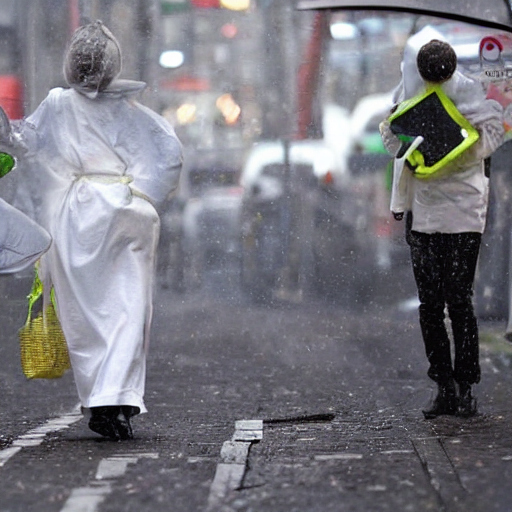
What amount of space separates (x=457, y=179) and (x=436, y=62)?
0.54 m

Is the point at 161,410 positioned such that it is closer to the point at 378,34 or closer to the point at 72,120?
the point at 72,120

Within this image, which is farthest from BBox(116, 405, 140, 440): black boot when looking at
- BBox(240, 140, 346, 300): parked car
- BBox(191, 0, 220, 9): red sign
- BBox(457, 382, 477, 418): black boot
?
BBox(191, 0, 220, 9): red sign

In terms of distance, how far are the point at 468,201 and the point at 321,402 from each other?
187 cm

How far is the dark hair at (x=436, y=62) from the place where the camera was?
830 cm

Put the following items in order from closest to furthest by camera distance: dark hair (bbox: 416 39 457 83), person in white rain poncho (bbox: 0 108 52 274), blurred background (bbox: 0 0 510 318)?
person in white rain poncho (bbox: 0 108 52 274)
dark hair (bbox: 416 39 457 83)
blurred background (bbox: 0 0 510 318)

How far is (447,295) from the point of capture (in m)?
8.44

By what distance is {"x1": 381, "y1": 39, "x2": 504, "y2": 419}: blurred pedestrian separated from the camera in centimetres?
833

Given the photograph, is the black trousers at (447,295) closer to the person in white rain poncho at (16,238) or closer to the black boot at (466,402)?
the black boot at (466,402)

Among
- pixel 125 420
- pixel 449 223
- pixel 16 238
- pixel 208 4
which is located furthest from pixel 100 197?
pixel 208 4

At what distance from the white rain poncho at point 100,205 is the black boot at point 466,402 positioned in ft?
4.96

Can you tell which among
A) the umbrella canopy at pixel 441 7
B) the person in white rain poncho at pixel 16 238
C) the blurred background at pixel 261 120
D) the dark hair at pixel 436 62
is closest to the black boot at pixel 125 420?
the person in white rain poncho at pixel 16 238

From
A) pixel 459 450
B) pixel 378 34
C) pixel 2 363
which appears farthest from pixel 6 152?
pixel 378 34

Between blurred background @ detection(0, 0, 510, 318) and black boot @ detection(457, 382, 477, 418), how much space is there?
721 centimetres

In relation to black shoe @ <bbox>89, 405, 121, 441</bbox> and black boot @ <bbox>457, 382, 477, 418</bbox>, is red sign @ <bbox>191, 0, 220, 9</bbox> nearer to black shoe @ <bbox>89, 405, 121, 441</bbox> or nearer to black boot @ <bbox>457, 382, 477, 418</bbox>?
black boot @ <bbox>457, 382, 477, 418</bbox>
